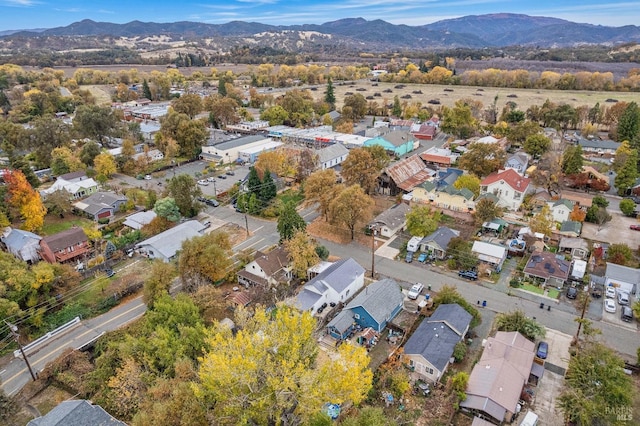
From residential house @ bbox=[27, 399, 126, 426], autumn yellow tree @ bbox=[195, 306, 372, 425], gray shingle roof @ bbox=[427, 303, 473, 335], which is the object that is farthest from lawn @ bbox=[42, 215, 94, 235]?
gray shingle roof @ bbox=[427, 303, 473, 335]

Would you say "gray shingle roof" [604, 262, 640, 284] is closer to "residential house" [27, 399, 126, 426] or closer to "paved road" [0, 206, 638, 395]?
"paved road" [0, 206, 638, 395]

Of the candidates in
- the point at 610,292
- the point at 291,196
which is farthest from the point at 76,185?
the point at 610,292

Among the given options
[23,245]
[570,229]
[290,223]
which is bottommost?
[570,229]

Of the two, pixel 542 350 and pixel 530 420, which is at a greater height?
pixel 530 420

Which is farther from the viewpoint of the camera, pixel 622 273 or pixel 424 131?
pixel 424 131

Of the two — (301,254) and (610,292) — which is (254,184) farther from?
(610,292)

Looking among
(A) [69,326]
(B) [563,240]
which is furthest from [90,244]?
(B) [563,240]

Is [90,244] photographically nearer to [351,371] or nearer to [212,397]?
[212,397]
